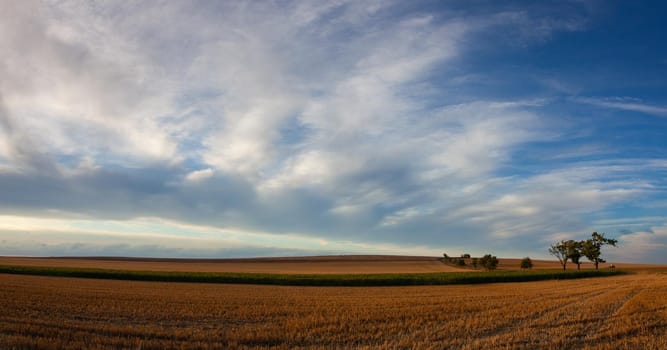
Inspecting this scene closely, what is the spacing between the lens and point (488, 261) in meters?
92.2

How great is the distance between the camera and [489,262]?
91.9 meters

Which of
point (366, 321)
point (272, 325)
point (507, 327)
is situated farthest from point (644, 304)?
point (272, 325)

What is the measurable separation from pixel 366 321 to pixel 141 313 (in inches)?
409

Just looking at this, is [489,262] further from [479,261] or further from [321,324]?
[321,324]

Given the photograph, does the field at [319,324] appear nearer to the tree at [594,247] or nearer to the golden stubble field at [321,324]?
the golden stubble field at [321,324]

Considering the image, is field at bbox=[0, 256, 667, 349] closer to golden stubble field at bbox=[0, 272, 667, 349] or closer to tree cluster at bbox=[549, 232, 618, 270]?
golden stubble field at bbox=[0, 272, 667, 349]

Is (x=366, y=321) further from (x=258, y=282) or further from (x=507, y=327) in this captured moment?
(x=258, y=282)

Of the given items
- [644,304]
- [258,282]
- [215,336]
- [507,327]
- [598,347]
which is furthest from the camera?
[258,282]

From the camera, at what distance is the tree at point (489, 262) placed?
300ft

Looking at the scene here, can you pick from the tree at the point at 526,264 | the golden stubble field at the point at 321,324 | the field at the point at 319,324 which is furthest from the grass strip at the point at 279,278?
the tree at the point at 526,264

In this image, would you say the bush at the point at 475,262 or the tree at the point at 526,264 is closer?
the tree at the point at 526,264

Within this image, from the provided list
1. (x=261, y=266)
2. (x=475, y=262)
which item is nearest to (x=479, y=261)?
(x=475, y=262)

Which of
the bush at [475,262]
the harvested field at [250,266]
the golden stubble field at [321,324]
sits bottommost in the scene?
the harvested field at [250,266]

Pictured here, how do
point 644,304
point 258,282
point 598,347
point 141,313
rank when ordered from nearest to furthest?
point 598,347
point 141,313
point 644,304
point 258,282
